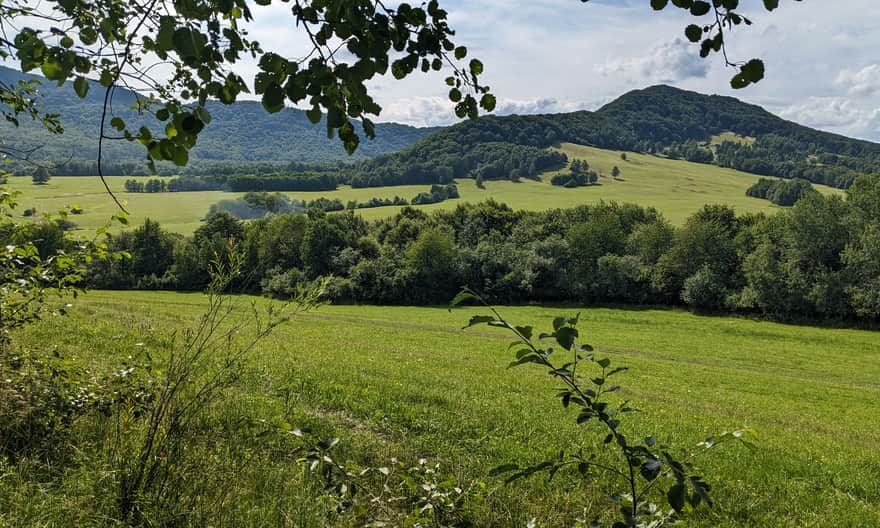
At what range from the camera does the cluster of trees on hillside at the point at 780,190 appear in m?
115

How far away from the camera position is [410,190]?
145625 mm

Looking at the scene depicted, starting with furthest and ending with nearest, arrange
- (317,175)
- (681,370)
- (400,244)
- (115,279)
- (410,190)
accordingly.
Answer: (317,175) < (410,190) < (400,244) < (115,279) < (681,370)

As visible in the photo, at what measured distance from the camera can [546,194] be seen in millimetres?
133625

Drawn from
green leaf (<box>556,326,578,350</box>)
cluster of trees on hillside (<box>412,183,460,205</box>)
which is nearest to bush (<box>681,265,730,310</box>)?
green leaf (<box>556,326,578,350</box>)

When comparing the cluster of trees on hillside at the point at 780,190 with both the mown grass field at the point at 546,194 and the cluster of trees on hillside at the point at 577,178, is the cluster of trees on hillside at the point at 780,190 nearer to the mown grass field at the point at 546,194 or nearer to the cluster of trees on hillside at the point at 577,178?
the mown grass field at the point at 546,194

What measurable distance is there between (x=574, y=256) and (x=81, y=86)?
6545 centimetres

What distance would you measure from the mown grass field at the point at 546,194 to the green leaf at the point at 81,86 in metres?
97.0

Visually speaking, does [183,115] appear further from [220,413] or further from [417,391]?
[417,391]

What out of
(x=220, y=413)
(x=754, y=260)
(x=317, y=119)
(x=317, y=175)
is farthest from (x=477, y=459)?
(x=317, y=175)

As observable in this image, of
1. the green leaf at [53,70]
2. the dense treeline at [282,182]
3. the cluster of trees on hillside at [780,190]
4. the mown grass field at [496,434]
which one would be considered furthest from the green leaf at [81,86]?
the dense treeline at [282,182]

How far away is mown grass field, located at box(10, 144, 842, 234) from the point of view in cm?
10444

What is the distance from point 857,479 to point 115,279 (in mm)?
85286

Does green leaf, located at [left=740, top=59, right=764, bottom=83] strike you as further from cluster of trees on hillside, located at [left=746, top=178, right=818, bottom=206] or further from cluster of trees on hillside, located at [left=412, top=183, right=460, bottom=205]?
cluster of trees on hillside, located at [left=746, top=178, right=818, bottom=206]

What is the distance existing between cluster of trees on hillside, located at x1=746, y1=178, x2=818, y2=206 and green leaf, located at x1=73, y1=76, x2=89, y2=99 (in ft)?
448
